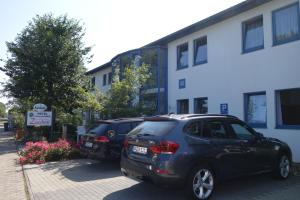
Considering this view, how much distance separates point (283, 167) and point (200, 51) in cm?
815

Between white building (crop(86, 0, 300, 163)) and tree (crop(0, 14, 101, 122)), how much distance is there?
24.5 ft

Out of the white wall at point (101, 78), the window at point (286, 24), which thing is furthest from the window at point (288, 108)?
the white wall at point (101, 78)

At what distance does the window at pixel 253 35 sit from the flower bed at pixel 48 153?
7808 millimetres

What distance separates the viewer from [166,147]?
234 inches

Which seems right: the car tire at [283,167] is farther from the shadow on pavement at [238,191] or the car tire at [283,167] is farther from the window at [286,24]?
the window at [286,24]

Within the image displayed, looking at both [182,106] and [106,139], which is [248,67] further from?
[106,139]

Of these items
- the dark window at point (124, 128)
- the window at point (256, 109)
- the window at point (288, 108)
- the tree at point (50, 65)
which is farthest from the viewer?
the tree at point (50, 65)

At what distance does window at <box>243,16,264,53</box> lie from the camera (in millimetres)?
11931

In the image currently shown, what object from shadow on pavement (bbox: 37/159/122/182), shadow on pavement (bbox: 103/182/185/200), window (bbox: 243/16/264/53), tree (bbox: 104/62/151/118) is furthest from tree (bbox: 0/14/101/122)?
shadow on pavement (bbox: 103/182/185/200)

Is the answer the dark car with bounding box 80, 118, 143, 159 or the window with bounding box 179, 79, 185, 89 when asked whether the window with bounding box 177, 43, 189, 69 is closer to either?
A: the window with bounding box 179, 79, 185, 89

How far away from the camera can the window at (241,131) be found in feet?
23.5

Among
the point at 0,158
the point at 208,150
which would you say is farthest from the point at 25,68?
the point at 208,150

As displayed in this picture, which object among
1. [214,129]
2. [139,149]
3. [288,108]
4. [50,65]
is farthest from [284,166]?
[50,65]

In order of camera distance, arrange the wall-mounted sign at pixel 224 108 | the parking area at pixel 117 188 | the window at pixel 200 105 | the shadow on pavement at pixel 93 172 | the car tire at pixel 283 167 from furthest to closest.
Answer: the window at pixel 200 105 → the wall-mounted sign at pixel 224 108 → the shadow on pavement at pixel 93 172 → the car tire at pixel 283 167 → the parking area at pixel 117 188
